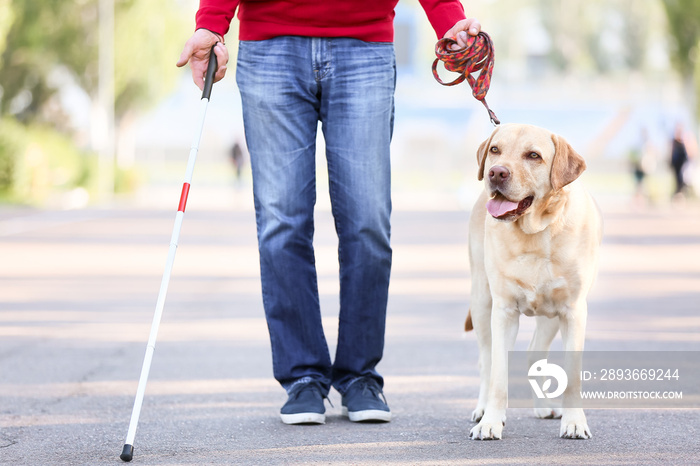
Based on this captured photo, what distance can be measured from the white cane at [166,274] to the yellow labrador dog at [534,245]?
44.2 inches

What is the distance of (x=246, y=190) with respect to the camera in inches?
1529

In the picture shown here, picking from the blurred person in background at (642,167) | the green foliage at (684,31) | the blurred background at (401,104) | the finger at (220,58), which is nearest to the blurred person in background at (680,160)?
the blurred background at (401,104)

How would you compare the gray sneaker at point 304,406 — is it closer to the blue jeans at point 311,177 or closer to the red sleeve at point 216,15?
the blue jeans at point 311,177

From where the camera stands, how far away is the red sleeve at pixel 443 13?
451cm

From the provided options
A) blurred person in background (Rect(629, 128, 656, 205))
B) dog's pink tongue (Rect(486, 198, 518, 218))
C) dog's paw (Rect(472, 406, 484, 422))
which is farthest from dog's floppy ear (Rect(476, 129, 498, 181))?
blurred person in background (Rect(629, 128, 656, 205))

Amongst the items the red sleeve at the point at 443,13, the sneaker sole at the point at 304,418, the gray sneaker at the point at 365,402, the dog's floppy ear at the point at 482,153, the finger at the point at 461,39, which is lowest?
the sneaker sole at the point at 304,418

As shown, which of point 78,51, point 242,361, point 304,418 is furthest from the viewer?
point 78,51

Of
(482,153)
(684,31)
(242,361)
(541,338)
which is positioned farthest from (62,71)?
(482,153)

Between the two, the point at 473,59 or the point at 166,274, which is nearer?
the point at 166,274

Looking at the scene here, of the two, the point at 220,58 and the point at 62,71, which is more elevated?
the point at 62,71

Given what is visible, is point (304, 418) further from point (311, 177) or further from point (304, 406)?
point (311, 177)

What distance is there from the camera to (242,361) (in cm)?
613

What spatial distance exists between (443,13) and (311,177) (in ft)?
2.90

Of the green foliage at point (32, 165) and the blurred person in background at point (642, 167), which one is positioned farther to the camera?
the blurred person in background at point (642, 167)
